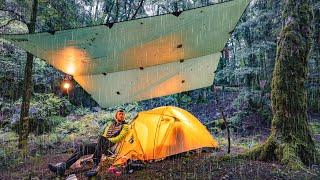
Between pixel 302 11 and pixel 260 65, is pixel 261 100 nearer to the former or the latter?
pixel 260 65

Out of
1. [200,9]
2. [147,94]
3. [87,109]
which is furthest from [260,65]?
[87,109]

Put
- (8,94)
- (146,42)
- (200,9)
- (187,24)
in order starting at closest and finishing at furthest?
(200,9), (187,24), (146,42), (8,94)

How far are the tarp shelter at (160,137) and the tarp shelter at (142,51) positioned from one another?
57 centimetres

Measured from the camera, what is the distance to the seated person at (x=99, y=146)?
592cm

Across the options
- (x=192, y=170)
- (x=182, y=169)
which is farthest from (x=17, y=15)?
(x=192, y=170)

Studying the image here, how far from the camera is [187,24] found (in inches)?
205

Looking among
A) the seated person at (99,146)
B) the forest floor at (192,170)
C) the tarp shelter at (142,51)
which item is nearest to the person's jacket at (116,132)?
the seated person at (99,146)

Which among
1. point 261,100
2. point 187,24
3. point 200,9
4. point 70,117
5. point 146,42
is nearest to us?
point 200,9

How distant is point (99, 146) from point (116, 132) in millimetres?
514

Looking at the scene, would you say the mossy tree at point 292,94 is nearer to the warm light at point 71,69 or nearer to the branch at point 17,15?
the warm light at point 71,69

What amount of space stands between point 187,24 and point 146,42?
2.63ft

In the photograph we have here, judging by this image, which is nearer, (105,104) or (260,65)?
(105,104)

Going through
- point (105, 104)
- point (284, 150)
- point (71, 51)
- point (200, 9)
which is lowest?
point (284, 150)

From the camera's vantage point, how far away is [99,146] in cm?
621
